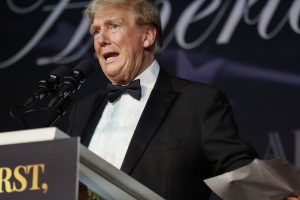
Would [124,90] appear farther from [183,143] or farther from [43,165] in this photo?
[43,165]

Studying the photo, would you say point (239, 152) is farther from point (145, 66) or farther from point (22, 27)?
point (22, 27)

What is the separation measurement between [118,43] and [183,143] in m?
0.42

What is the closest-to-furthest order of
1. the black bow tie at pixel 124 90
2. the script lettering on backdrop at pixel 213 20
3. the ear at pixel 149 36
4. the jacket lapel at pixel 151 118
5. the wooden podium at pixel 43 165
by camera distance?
the wooden podium at pixel 43 165 → the jacket lapel at pixel 151 118 → the black bow tie at pixel 124 90 → the ear at pixel 149 36 → the script lettering on backdrop at pixel 213 20

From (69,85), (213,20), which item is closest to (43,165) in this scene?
(69,85)

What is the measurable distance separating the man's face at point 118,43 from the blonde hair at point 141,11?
1cm

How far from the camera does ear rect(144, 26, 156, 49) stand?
2236 mm

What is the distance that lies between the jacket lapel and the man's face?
10 cm

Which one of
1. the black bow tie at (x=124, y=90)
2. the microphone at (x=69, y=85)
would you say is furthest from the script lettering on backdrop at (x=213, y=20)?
the microphone at (x=69, y=85)

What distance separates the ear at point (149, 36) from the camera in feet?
7.34

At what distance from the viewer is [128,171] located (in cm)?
180

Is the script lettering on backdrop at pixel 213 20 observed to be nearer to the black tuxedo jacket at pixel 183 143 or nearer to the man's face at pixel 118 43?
the man's face at pixel 118 43

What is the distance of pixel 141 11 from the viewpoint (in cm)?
220

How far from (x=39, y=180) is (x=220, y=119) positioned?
83 cm

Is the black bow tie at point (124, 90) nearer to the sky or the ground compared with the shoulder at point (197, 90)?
nearer to the ground
